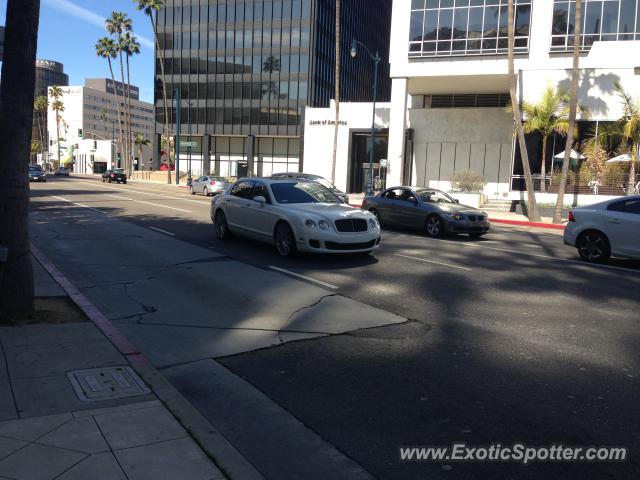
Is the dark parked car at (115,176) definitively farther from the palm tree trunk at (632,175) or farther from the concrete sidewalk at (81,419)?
the concrete sidewalk at (81,419)

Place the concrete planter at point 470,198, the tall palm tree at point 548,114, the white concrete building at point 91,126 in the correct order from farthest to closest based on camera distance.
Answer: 1. the white concrete building at point 91,126
2. the concrete planter at point 470,198
3. the tall palm tree at point 548,114

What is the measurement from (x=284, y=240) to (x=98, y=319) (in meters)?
5.04

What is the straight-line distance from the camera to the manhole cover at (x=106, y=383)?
441 centimetres

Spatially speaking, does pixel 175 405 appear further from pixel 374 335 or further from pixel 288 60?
pixel 288 60

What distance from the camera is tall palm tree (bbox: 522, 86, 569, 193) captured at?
27625 millimetres

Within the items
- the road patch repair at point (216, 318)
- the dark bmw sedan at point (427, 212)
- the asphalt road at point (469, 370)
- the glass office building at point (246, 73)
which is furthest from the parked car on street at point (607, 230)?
the glass office building at point (246, 73)

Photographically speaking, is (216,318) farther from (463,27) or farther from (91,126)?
(91,126)

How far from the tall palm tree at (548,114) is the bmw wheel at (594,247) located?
17.4m

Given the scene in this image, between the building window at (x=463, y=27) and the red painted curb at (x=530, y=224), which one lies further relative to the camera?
the building window at (x=463, y=27)

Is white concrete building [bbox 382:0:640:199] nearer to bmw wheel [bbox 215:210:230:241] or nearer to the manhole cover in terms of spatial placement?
bmw wheel [bbox 215:210:230:241]

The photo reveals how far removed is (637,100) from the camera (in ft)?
89.2

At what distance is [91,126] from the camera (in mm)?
156000

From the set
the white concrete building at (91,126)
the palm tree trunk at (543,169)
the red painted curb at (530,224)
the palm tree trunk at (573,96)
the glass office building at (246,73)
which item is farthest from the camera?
the white concrete building at (91,126)

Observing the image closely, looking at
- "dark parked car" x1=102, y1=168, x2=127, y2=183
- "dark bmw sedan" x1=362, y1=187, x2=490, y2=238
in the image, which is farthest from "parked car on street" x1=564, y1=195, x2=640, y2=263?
"dark parked car" x1=102, y1=168, x2=127, y2=183
